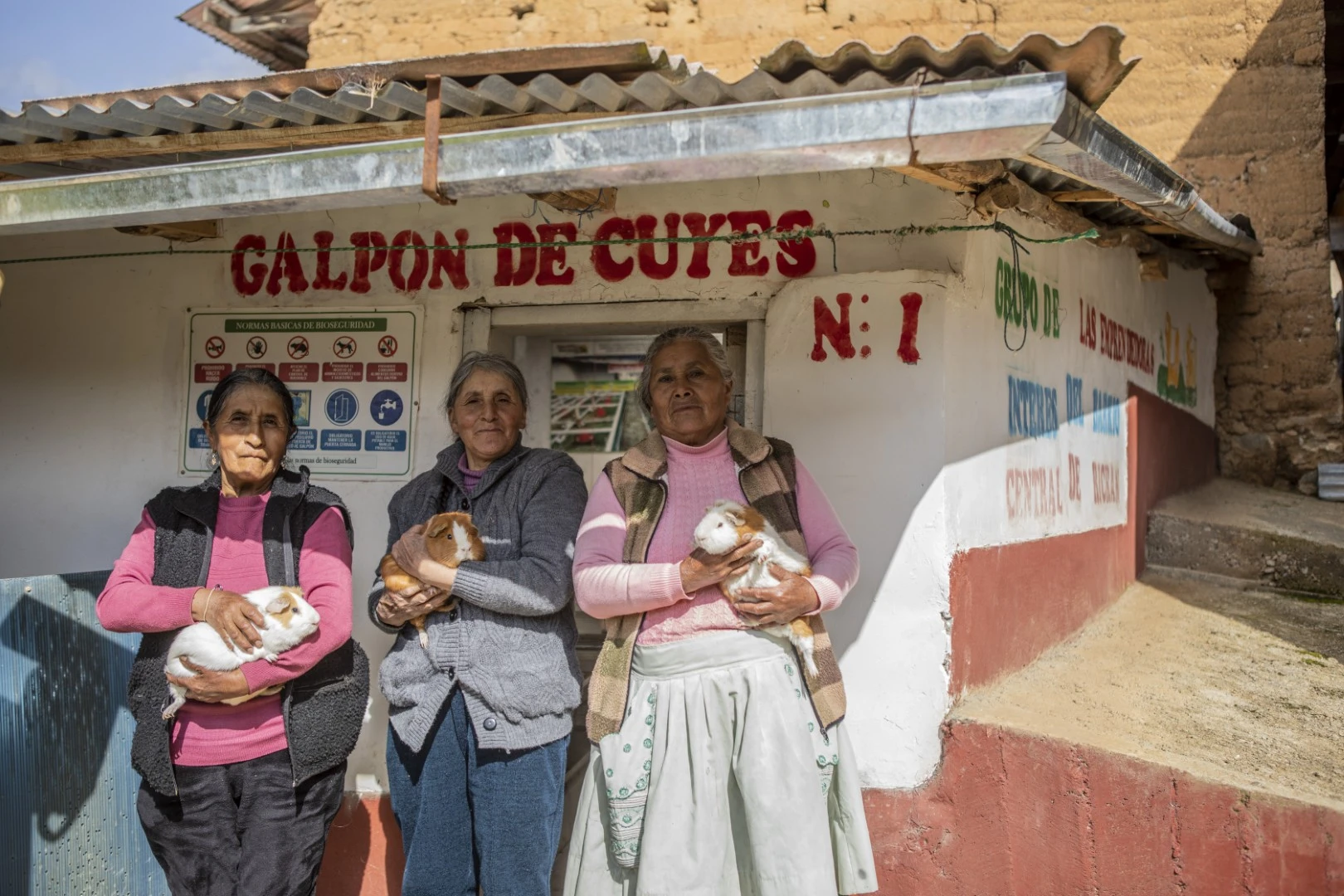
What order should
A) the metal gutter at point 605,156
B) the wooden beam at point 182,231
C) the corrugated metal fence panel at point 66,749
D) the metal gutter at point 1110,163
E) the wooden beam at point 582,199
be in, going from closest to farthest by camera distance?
the metal gutter at point 605,156 < the metal gutter at point 1110,163 < the corrugated metal fence panel at point 66,749 < the wooden beam at point 582,199 < the wooden beam at point 182,231

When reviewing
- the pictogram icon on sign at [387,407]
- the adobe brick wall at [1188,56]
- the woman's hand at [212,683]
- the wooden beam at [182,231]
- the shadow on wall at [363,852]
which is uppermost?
the adobe brick wall at [1188,56]

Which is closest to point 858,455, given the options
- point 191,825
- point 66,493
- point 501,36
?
point 191,825

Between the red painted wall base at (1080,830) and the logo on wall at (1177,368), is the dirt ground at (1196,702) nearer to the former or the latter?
the red painted wall base at (1080,830)

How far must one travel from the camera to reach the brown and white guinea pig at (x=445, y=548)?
292cm

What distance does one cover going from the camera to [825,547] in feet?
9.80

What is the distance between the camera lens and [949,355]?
3.58 metres

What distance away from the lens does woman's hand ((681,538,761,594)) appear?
2723 mm

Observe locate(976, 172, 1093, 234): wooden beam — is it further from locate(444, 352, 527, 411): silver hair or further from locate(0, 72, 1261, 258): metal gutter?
locate(444, 352, 527, 411): silver hair

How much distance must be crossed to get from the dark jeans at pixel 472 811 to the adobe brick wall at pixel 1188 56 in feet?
14.7

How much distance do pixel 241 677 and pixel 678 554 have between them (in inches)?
47.6

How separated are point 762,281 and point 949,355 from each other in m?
0.72

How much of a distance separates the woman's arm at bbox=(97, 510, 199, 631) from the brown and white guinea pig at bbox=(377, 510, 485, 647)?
513 millimetres

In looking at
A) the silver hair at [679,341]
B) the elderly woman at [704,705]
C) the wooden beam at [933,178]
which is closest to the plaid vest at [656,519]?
the elderly woman at [704,705]

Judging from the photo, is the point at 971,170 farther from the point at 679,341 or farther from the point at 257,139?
the point at 257,139
